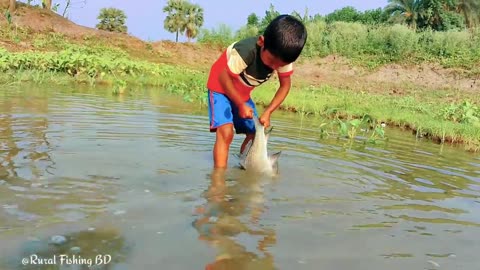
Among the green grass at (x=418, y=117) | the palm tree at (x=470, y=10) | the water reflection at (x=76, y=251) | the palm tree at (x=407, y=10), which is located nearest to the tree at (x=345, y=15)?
the palm tree at (x=407, y=10)

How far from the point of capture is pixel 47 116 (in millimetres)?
6148

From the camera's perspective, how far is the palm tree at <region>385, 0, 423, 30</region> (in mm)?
34125

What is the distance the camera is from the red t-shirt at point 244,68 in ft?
12.6

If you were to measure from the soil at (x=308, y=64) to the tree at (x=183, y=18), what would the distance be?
17015 millimetres

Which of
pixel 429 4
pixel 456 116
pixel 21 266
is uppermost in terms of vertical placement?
pixel 429 4

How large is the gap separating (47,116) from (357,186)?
4146 mm

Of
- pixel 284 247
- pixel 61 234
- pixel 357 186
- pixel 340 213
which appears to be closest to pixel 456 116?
pixel 357 186

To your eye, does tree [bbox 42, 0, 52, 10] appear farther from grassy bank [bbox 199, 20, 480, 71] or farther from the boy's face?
the boy's face

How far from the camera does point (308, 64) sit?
2286 cm

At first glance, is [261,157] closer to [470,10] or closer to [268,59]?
[268,59]

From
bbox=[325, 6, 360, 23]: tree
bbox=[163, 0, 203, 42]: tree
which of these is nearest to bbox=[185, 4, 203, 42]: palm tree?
bbox=[163, 0, 203, 42]: tree

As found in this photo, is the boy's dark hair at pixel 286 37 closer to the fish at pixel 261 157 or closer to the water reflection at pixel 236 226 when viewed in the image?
the fish at pixel 261 157

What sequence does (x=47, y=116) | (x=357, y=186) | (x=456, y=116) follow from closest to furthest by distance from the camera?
(x=357, y=186) < (x=47, y=116) < (x=456, y=116)

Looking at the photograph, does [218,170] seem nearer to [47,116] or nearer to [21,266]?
[21,266]
